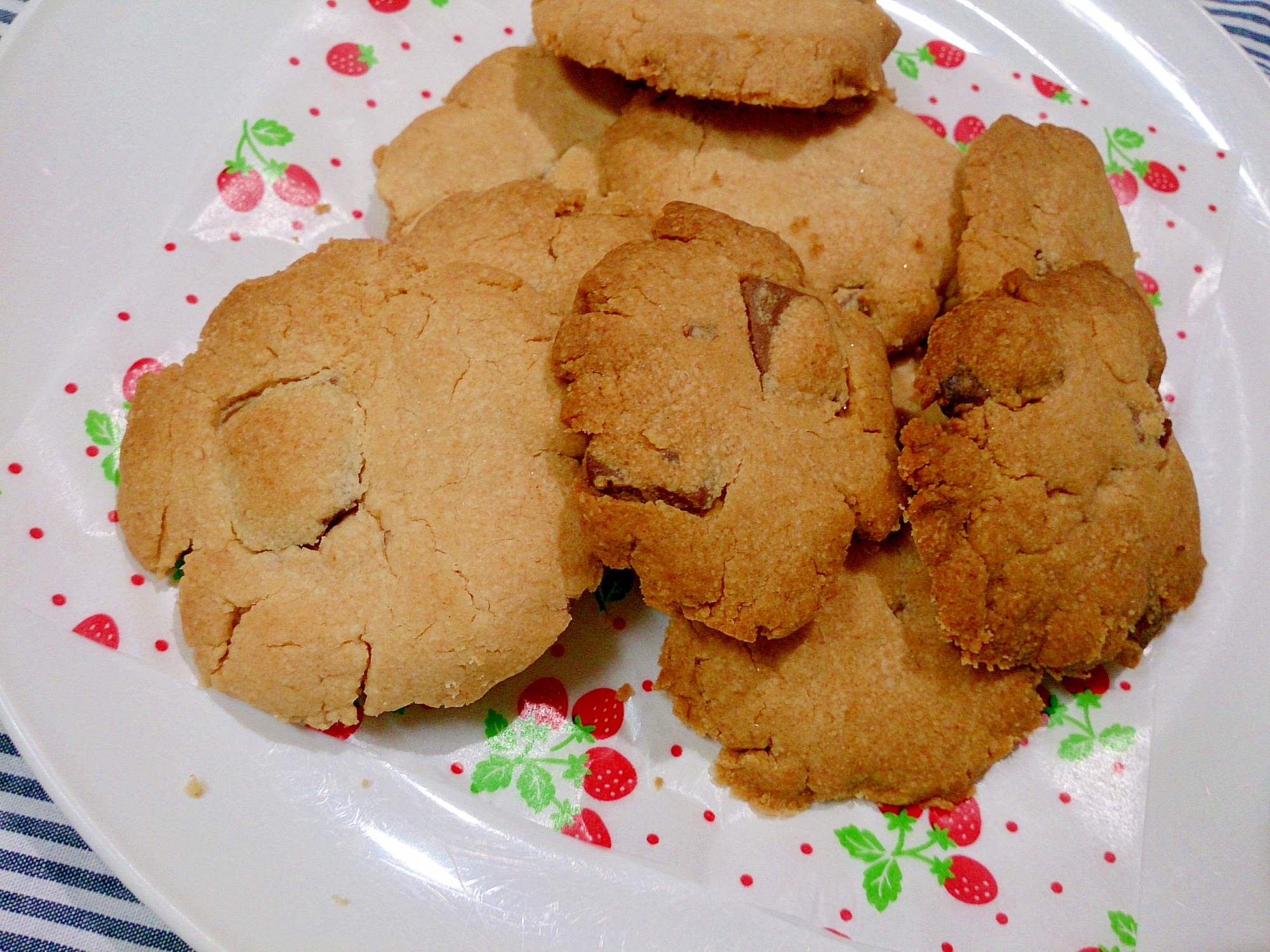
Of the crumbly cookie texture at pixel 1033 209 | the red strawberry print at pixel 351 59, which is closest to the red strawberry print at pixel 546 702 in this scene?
the crumbly cookie texture at pixel 1033 209

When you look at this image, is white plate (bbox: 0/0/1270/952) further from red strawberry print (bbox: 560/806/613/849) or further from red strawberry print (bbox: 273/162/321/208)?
red strawberry print (bbox: 273/162/321/208)

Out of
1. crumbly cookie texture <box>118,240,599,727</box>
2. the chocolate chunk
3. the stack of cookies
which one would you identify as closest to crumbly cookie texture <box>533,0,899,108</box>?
the stack of cookies

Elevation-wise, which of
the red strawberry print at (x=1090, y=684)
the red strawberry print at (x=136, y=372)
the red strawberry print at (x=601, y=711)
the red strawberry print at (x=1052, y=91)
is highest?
the red strawberry print at (x=1052, y=91)

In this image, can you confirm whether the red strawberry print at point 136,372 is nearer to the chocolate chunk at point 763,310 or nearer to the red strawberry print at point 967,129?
the chocolate chunk at point 763,310

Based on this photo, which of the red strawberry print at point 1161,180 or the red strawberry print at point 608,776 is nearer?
the red strawberry print at point 608,776

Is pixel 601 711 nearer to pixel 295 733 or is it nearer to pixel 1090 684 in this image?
pixel 295 733

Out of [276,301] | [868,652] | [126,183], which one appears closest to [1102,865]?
[868,652]
